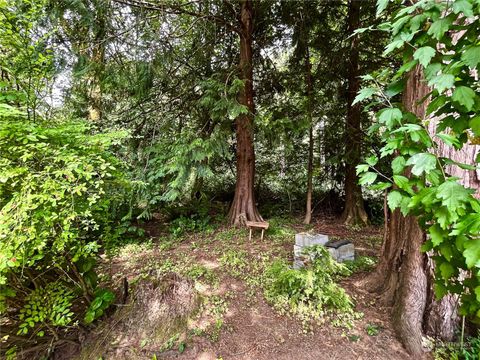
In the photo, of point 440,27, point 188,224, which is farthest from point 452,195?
point 188,224

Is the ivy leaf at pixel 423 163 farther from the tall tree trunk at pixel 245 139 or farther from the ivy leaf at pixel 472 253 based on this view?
the tall tree trunk at pixel 245 139

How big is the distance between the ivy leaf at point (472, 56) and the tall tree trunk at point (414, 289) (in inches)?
47.6

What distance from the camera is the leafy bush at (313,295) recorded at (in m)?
2.63

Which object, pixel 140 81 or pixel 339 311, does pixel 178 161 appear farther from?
pixel 339 311

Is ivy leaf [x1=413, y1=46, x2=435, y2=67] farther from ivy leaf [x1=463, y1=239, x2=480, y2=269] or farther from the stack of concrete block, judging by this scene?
the stack of concrete block

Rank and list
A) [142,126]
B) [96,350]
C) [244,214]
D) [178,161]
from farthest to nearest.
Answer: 1. [244,214]
2. [142,126]
3. [178,161]
4. [96,350]

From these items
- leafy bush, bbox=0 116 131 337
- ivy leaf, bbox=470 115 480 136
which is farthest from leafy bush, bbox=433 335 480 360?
leafy bush, bbox=0 116 131 337

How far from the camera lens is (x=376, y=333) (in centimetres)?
239

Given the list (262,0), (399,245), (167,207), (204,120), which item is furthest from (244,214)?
(262,0)

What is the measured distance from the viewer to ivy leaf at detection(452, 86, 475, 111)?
0.99 m

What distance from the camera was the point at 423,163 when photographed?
109cm

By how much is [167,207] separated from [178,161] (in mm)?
2041

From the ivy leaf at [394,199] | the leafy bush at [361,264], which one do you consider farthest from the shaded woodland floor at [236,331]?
the ivy leaf at [394,199]

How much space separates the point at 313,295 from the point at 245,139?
142 inches
